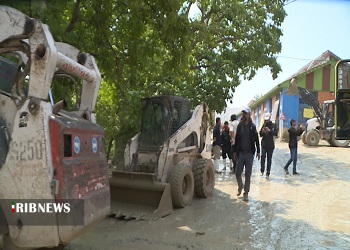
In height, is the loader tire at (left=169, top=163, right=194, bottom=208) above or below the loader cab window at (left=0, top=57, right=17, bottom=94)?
below

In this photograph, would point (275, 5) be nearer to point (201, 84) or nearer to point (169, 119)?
point (201, 84)

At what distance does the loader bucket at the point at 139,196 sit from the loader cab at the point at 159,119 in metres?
1.03

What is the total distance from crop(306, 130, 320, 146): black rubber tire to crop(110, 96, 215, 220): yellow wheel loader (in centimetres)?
1427

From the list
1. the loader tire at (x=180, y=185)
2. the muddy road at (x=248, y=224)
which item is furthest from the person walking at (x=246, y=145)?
the loader tire at (x=180, y=185)

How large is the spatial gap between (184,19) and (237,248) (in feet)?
13.1

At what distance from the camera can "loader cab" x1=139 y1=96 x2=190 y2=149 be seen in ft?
24.1

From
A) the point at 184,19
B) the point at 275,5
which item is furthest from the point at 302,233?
the point at 275,5

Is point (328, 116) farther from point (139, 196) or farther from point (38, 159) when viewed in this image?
point (38, 159)

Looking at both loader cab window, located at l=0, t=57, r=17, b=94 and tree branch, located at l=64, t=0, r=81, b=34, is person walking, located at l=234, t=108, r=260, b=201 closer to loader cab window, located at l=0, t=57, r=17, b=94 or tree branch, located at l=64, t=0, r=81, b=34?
tree branch, located at l=64, t=0, r=81, b=34

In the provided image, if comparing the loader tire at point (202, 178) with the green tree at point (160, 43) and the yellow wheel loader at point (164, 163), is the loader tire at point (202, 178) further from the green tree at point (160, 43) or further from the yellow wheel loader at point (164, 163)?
the green tree at point (160, 43)

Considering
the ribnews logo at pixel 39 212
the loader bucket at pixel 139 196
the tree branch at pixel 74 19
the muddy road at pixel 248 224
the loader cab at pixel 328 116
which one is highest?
the tree branch at pixel 74 19

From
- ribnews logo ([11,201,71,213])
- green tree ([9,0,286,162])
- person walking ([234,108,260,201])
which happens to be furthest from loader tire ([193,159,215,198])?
ribnews logo ([11,201,71,213])

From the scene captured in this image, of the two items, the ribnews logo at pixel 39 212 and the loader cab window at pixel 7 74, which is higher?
the loader cab window at pixel 7 74

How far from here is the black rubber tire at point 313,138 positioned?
821 inches
